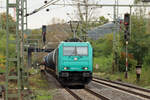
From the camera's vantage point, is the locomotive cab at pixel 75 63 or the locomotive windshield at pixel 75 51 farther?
the locomotive windshield at pixel 75 51

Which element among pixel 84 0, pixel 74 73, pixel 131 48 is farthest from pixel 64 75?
pixel 84 0

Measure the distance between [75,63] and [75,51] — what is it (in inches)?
31.7

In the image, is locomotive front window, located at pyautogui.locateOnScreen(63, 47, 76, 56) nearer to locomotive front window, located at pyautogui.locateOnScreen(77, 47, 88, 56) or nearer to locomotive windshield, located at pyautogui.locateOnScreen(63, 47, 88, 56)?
locomotive windshield, located at pyautogui.locateOnScreen(63, 47, 88, 56)

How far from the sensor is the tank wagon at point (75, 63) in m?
19.6

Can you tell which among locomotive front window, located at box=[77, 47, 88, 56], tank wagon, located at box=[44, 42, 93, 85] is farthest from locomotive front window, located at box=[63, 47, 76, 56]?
locomotive front window, located at box=[77, 47, 88, 56]

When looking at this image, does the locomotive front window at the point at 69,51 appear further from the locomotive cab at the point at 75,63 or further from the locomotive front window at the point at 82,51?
the locomotive front window at the point at 82,51

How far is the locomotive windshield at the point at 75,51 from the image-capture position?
20.0 metres

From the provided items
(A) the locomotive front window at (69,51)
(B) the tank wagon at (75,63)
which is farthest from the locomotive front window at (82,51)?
(A) the locomotive front window at (69,51)

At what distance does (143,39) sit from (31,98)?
76.5 feet

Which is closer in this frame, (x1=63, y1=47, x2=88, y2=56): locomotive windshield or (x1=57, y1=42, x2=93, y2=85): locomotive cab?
(x1=57, y1=42, x2=93, y2=85): locomotive cab

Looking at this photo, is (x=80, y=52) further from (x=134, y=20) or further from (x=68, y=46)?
(x=134, y=20)

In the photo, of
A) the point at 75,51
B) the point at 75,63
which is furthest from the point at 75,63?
the point at 75,51

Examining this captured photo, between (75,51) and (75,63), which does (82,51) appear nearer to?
(75,51)

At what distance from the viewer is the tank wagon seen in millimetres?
19625
